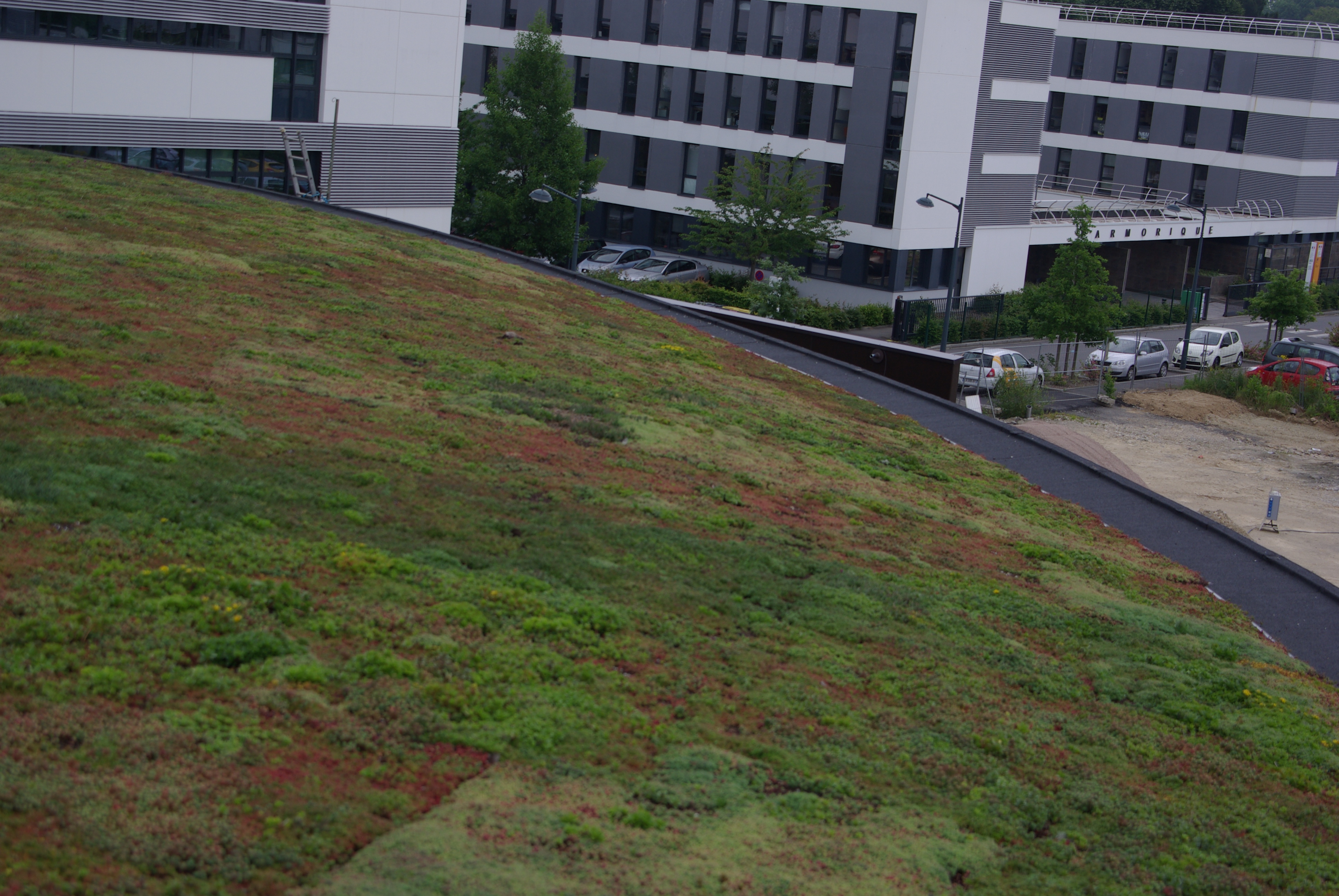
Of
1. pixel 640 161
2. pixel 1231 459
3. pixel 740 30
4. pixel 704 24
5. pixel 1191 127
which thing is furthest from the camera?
pixel 1191 127

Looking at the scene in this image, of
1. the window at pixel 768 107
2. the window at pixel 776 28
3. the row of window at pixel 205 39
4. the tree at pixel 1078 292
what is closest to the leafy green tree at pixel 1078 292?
the tree at pixel 1078 292

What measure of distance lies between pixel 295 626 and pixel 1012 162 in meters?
51.0

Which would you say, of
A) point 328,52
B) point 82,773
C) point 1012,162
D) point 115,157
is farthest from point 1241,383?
point 82,773

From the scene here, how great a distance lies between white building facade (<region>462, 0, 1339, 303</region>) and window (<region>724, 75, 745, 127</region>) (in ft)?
0.22

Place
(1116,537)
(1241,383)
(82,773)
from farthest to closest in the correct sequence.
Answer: (1241,383)
(1116,537)
(82,773)

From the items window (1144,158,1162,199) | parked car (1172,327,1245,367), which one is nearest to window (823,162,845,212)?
parked car (1172,327,1245,367)

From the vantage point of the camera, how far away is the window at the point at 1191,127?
67562mm

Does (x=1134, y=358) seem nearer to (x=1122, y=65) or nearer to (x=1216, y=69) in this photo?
(x=1216, y=69)

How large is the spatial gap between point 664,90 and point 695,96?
5.56ft

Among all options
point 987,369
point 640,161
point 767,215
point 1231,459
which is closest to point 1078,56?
point 640,161

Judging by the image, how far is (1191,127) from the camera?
6806cm

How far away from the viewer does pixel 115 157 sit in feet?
105

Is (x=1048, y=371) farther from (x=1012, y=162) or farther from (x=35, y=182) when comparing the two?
(x=35, y=182)

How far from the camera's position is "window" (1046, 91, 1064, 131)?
7050 centimetres
